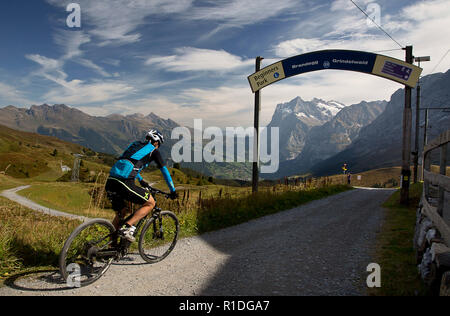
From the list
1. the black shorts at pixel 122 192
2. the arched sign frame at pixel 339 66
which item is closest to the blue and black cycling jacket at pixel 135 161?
the black shorts at pixel 122 192

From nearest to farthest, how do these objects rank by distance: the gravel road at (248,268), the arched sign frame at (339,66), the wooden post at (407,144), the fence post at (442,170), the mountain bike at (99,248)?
1. the gravel road at (248,268)
2. the mountain bike at (99,248)
3. the fence post at (442,170)
4. the arched sign frame at (339,66)
5. the wooden post at (407,144)

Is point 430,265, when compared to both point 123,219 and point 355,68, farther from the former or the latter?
point 355,68

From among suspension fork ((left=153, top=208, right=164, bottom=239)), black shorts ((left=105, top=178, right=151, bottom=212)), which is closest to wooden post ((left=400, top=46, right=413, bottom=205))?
suspension fork ((left=153, top=208, right=164, bottom=239))

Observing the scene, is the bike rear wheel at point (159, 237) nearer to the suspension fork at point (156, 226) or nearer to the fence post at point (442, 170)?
the suspension fork at point (156, 226)

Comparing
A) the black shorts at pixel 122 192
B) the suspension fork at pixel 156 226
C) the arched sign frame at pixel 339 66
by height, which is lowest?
the suspension fork at pixel 156 226

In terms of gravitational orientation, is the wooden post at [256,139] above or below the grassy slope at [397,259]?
above

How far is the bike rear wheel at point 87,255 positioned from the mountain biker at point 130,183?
0.32 meters

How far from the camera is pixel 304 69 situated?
1488 cm

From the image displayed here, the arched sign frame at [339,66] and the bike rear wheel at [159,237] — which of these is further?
the arched sign frame at [339,66]

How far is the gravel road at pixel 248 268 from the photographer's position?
4.82 metres

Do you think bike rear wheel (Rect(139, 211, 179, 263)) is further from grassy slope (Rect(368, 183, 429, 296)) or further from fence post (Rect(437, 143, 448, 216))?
fence post (Rect(437, 143, 448, 216))

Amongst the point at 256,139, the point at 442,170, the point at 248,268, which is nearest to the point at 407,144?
the point at 256,139

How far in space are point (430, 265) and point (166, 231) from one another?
5125 millimetres

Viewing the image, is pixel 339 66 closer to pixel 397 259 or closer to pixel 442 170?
pixel 442 170
